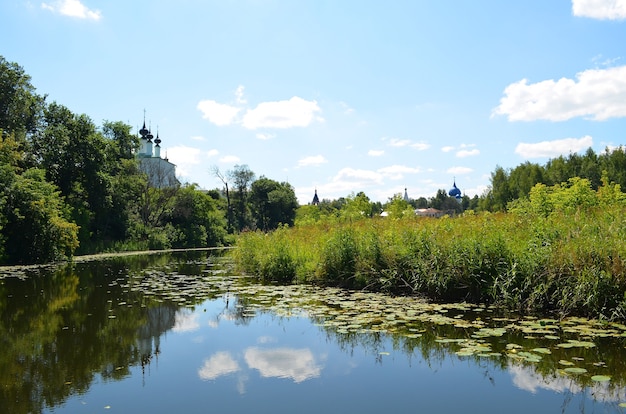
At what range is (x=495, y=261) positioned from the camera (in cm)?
973

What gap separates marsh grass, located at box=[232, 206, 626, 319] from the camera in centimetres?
816

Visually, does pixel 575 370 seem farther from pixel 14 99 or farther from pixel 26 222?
pixel 14 99

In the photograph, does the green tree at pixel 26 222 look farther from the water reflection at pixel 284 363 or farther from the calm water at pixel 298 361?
the water reflection at pixel 284 363

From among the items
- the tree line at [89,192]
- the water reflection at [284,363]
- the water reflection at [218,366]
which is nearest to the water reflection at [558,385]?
the water reflection at [284,363]

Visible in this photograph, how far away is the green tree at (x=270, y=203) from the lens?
2852 inches

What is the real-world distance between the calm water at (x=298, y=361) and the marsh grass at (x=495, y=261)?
826 millimetres

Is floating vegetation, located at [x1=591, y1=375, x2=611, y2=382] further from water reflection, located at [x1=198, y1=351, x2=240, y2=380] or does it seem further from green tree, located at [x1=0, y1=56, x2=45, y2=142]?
green tree, located at [x1=0, y1=56, x2=45, y2=142]

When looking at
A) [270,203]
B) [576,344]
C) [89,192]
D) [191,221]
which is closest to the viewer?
[576,344]

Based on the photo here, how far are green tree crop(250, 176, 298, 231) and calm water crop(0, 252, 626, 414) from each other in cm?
6186

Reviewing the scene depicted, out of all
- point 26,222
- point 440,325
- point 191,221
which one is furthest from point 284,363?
point 191,221

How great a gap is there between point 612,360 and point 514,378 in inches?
57.0

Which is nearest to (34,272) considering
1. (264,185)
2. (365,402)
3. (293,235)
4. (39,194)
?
(39,194)

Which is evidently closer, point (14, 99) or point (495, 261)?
point (495, 261)

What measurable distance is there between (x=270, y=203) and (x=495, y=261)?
208 ft
